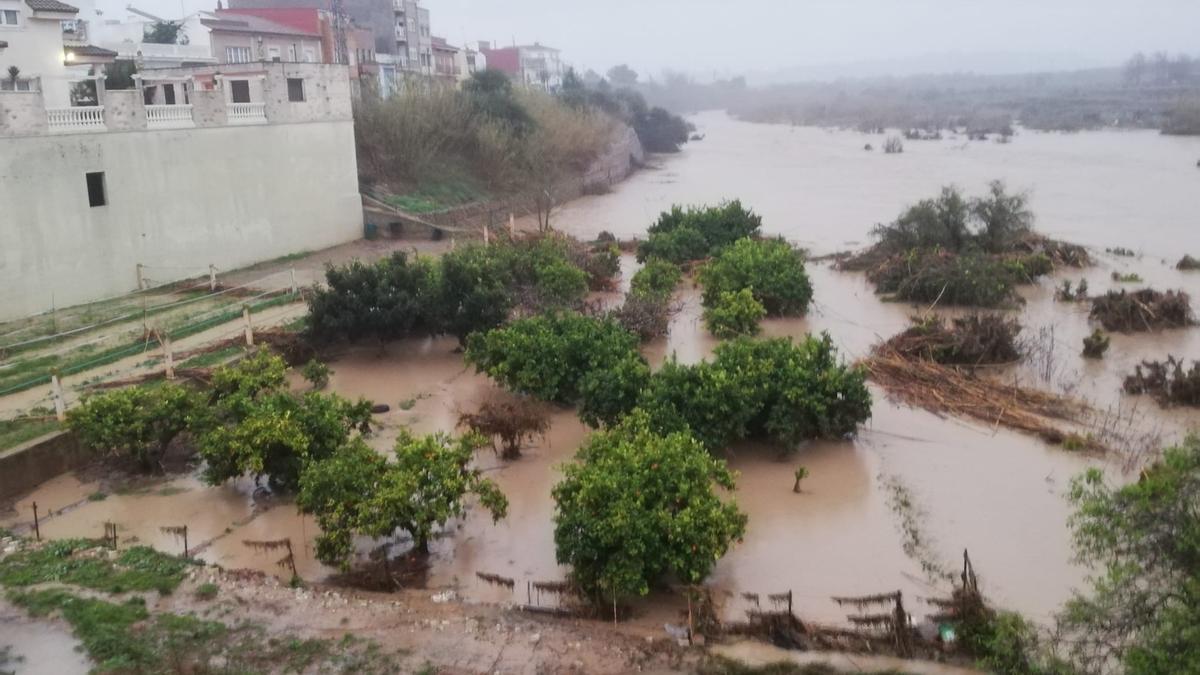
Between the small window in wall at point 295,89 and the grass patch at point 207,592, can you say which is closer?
the grass patch at point 207,592

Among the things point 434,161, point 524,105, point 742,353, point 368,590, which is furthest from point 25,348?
point 524,105

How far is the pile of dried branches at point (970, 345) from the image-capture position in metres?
16.3

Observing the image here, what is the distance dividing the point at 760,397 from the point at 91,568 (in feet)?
24.1

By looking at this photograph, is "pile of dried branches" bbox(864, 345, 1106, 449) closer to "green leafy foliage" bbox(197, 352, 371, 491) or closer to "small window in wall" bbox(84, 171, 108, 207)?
"green leafy foliage" bbox(197, 352, 371, 491)

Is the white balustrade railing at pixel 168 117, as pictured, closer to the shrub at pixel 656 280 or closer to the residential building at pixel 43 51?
the residential building at pixel 43 51

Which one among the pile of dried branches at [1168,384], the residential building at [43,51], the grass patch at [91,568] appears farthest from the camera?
the residential building at [43,51]

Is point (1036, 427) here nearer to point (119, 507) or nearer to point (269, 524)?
point (269, 524)

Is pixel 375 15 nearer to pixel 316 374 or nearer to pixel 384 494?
pixel 316 374

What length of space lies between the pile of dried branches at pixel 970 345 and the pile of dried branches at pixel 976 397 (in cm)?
30

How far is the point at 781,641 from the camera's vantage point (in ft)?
26.7

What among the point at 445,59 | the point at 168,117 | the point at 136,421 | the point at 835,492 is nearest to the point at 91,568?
the point at 136,421

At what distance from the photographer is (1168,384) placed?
14758mm

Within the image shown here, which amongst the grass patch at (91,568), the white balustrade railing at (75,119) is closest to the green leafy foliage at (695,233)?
the white balustrade railing at (75,119)

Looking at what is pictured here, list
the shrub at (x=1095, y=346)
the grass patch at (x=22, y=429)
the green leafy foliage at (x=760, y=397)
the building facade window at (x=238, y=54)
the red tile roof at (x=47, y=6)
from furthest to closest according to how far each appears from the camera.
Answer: the building facade window at (x=238, y=54) < the red tile roof at (x=47, y=6) < the shrub at (x=1095, y=346) < the green leafy foliage at (x=760, y=397) < the grass patch at (x=22, y=429)
